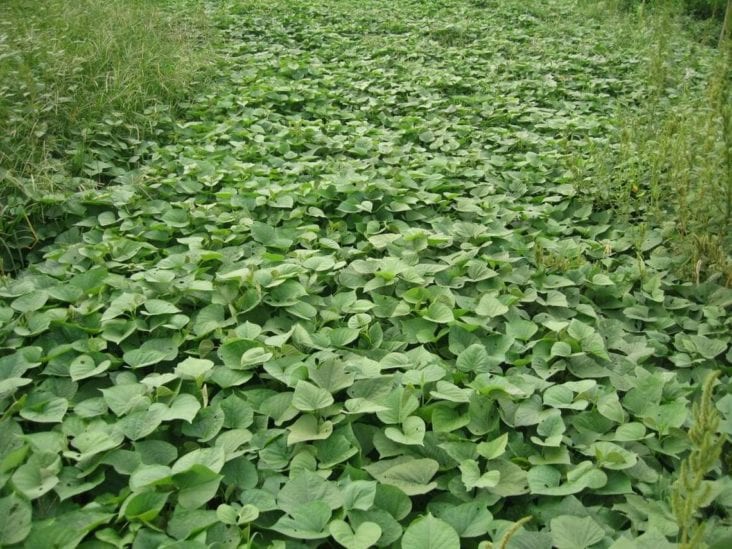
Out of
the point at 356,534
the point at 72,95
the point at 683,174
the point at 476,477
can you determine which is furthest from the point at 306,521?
the point at 72,95

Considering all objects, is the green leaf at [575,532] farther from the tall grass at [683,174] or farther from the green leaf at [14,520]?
the tall grass at [683,174]

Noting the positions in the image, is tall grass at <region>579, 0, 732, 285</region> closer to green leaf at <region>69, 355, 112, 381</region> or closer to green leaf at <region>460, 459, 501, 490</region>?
green leaf at <region>460, 459, 501, 490</region>

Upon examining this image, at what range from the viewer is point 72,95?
346 centimetres

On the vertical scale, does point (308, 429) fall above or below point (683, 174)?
below

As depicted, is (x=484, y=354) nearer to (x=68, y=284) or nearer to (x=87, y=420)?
(x=87, y=420)

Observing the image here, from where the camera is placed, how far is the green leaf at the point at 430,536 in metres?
1.29

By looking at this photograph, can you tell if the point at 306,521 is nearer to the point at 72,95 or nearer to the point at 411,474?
the point at 411,474

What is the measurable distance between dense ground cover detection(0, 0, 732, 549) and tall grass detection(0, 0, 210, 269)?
20 cm

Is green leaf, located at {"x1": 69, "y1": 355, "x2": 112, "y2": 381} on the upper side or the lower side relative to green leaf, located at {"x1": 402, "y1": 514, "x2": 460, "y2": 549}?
upper

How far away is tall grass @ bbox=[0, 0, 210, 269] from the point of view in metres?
2.85

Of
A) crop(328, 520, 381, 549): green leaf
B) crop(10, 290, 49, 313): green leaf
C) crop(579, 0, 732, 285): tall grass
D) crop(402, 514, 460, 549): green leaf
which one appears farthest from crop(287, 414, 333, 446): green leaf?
crop(579, 0, 732, 285): tall grass

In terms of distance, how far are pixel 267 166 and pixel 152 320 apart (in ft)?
4.94

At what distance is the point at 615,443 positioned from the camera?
1.66 meters

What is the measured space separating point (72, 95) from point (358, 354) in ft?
8.39
